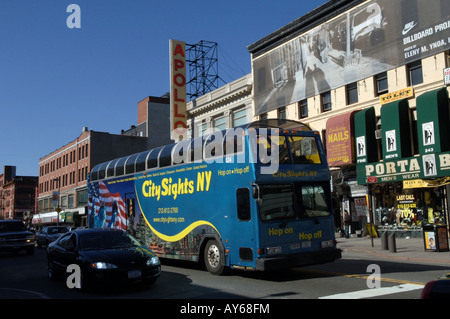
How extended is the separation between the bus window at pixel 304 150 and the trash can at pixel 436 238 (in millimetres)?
8491

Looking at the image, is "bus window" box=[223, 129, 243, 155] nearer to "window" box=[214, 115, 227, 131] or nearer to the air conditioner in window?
the air conditioner in window

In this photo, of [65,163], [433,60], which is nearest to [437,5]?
[433,60]

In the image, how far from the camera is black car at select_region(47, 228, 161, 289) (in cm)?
934

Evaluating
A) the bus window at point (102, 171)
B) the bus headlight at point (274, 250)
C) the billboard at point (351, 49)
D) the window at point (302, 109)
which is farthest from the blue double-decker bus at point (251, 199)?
the window at point (302, 109)

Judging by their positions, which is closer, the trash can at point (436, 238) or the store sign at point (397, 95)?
the trash can at point (436, 238)

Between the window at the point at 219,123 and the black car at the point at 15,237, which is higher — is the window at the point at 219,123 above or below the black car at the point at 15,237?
above

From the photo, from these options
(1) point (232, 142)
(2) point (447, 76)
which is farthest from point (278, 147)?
(2) point (447, 76)

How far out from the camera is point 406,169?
78.6ft

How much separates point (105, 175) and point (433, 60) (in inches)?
724

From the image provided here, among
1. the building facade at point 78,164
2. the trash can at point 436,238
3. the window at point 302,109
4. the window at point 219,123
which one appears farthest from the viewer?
the building facade at point 78,164

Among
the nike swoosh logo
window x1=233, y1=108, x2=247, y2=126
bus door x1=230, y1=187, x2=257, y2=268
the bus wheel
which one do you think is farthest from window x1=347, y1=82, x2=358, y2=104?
bus door x1=230, y1=187, x2=257, y2=268

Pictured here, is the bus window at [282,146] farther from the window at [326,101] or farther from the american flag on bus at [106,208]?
the window at [326,101]

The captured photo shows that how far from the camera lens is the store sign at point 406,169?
2217cm
